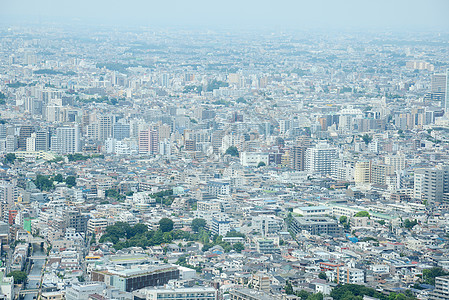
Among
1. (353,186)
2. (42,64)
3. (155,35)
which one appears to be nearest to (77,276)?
(353,186)

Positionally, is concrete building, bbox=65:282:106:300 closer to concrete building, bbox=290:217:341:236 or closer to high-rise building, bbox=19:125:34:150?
concrete building, bbox=290:217:341:236

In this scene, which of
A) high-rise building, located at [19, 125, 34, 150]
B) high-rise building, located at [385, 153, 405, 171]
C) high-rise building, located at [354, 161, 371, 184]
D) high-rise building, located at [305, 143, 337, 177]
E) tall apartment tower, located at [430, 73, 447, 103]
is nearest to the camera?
high-rise building, located at [354, 161, 371, 184]

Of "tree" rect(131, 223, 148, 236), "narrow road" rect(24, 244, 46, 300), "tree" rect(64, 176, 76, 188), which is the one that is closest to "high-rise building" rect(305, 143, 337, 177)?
"tree" rect(64, 176, 76, 188)

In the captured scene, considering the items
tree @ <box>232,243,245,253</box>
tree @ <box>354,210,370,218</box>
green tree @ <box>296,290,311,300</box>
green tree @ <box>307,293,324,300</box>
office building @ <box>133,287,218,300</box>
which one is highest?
office building @ <box>133,287,218,300</box>

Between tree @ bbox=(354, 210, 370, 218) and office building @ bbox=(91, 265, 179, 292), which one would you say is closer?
office building @ bbox=(91, 265, 179, 292)

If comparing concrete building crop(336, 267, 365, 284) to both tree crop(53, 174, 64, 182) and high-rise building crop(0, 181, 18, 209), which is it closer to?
high-rise building crop(0, 181, 18, 209)

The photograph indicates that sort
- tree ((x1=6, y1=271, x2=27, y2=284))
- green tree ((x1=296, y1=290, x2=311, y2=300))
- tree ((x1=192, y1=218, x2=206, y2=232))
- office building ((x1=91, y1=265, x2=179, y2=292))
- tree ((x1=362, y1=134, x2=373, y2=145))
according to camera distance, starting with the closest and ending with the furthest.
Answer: green tree ((x1=296, y1=290, x2=311, y2=300)) → office building ((x1=91, y1=265, x2=179, y2=292)) → tree ((x1=6, y1=271, x2=27, y2=284)) → tree ((x1=192, y1=218, x2=206, y2=232)) → tree ((x1=362, y1=134, x2=373, y2=145))

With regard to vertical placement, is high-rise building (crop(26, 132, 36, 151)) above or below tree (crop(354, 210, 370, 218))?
below

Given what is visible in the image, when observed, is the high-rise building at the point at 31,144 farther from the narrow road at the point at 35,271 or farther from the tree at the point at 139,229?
the narrow road at the point at 35,271
